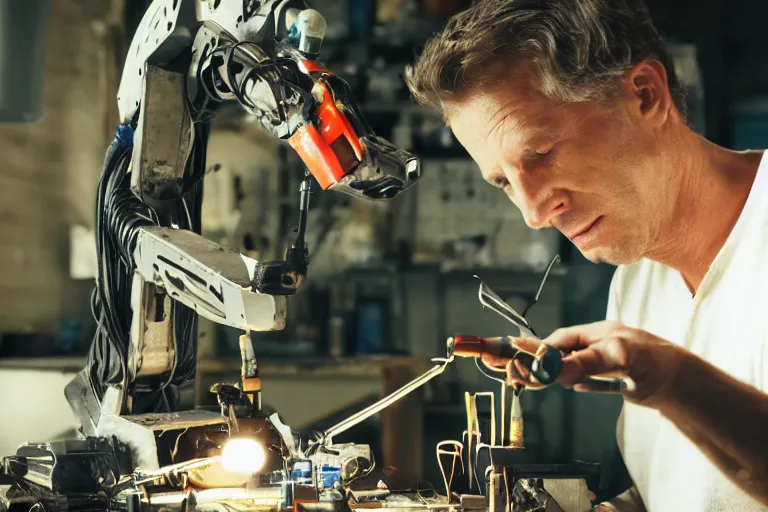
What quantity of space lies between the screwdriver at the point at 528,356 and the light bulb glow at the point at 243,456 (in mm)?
410

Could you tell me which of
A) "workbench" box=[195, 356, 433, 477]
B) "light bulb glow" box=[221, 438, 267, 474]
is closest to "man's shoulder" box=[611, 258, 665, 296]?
"workbench" box=[195, 356, 433, 477]

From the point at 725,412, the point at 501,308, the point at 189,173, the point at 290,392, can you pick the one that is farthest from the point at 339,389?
the point at 725,412

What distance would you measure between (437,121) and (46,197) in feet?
3.04

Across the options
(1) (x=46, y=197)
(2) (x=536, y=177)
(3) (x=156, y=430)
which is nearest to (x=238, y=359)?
(3) (x=156, y=430)

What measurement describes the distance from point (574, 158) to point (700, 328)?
1.25ft

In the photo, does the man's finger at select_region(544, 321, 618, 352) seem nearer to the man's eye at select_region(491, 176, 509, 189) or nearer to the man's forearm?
the man's forearm

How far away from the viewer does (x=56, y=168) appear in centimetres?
188

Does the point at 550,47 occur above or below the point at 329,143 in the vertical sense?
above

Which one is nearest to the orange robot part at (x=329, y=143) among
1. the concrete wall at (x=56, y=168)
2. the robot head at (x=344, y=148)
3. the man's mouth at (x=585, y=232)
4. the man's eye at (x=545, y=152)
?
the robot head at (x=344, y=148)

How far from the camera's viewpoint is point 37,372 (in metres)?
1.85

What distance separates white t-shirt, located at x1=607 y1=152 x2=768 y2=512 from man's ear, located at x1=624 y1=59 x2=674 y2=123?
7.4 inches

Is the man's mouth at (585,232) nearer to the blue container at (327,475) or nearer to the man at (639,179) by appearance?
the man at (639,179)

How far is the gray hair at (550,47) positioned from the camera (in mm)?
1279

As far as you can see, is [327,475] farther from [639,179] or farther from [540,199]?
[639,179]
